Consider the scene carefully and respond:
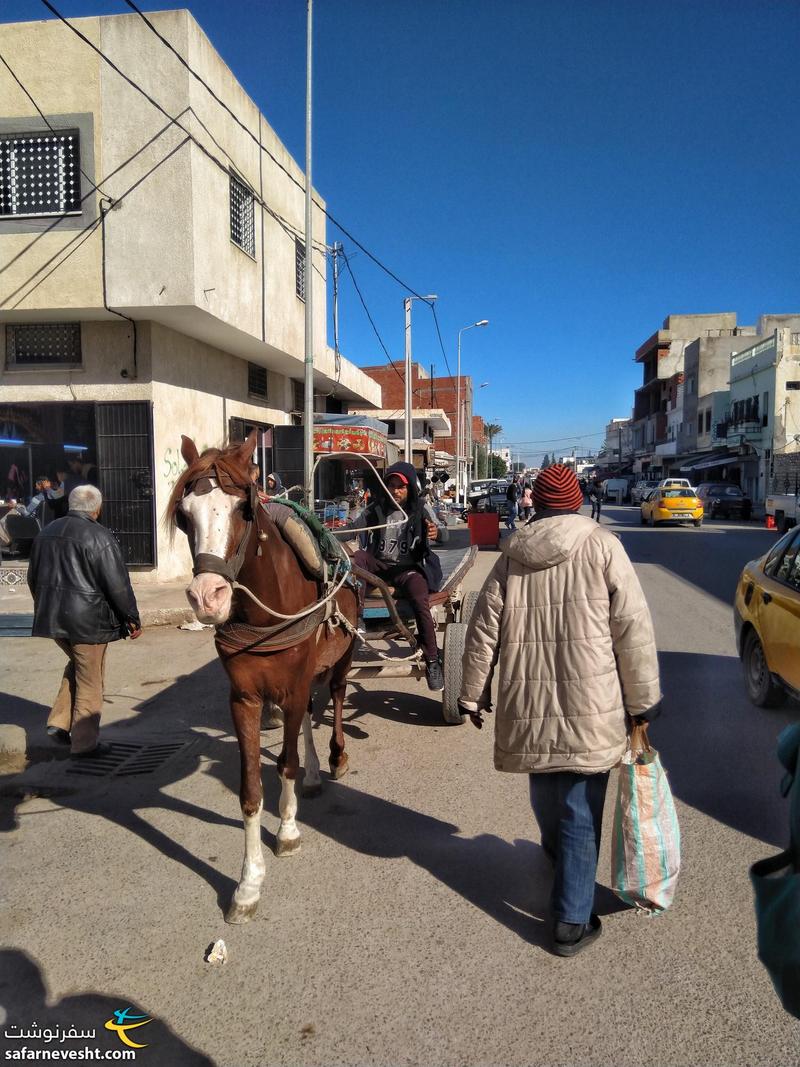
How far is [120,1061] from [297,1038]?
23.3 inches

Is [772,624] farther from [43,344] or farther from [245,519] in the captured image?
[43,344]

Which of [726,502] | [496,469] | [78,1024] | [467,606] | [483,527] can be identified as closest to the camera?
[78,1024]

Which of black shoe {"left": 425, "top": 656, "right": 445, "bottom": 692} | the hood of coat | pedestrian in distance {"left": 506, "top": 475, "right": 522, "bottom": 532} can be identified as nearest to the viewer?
the hood of coat

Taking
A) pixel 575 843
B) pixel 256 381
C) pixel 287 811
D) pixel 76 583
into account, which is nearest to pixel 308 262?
pixel 256 381

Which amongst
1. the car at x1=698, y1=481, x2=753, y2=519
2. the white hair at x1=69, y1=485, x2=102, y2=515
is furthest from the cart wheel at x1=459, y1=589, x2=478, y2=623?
the car at x1=698, y1=481, x2=753, y2=519

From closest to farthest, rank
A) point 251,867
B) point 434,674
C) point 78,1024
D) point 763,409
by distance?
point 78,1024
point 251,867
point 434,674
point 763,409

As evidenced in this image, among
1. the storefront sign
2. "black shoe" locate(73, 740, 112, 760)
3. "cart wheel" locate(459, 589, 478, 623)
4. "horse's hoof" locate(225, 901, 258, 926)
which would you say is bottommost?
"black shoe" locate(73, 740, 112, 760)

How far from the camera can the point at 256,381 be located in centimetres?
1656

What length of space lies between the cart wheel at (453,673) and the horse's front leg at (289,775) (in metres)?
1.87

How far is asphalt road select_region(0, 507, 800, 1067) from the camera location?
7.82ft

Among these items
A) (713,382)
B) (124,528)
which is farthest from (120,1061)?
(713,382)

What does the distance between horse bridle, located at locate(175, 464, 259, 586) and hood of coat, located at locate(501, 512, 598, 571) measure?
1.14 meters

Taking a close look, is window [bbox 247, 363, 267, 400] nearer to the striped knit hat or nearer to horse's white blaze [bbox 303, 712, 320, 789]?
horse's white blaze [bbox 303, 712, 320, 789]

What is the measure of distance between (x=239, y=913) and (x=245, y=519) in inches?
68.0
